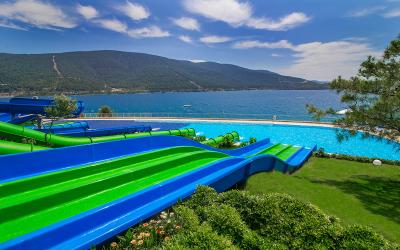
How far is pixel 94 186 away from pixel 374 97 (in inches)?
526

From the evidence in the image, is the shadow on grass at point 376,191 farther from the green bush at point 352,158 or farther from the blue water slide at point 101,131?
the blue water slide at point 101,131

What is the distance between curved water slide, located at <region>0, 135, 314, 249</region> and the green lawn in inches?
79.7

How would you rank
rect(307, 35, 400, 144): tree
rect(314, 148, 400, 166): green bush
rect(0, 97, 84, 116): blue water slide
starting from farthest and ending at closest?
rect(0, 97, 84, 116): blue water slide, rect(314, 148, 400, 166): green bush, rect(307, 35, 400, 144): tree

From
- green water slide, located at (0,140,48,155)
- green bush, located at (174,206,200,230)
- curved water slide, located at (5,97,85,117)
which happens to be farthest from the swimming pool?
green bush, located at (174,206,200,230)

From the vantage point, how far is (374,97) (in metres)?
14.4

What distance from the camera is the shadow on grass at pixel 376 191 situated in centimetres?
1096

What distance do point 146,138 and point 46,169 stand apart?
411 centimetres

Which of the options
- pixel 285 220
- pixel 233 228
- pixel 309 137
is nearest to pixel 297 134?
pixel 309 137

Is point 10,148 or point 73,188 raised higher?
point 10,148

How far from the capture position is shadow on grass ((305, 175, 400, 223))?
10961 millimetres

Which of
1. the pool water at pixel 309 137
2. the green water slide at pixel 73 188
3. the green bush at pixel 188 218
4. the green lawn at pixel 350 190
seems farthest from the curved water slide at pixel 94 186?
the pool water at pixel 309 137

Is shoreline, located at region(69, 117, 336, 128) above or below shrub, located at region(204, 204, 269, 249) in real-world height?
below

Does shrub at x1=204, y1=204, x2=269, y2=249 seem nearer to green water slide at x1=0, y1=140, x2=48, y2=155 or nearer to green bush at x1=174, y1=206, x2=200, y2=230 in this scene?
green bush at x1=174, y1=206, x2=200, y2=230

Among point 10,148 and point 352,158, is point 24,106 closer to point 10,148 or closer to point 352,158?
point 10,148
